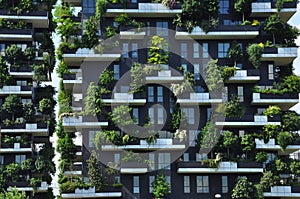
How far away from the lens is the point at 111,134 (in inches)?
3263

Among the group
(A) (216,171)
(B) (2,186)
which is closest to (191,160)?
(A) (216,171)

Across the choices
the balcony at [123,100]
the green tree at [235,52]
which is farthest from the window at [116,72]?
the green tree at [235,52]

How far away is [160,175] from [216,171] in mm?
4479

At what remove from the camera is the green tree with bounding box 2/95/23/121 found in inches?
3366

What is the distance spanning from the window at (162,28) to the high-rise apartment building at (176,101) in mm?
97

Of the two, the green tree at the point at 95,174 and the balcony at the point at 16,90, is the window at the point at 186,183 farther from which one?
the balcony at the point at 16,90

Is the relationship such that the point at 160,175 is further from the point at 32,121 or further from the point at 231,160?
the point at 32,121

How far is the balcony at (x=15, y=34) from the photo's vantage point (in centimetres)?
8750

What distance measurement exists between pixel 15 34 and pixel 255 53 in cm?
2005

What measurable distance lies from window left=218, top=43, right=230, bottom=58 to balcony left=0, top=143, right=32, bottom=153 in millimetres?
17496

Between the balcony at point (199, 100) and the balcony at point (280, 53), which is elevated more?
the balcony at point (280, 53)

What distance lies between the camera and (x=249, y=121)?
277 ft

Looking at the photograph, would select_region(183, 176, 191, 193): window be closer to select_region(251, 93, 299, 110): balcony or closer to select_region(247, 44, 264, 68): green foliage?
select_region(251, 93, 299, 110): balcony

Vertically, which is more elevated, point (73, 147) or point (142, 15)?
point (142, 15)
